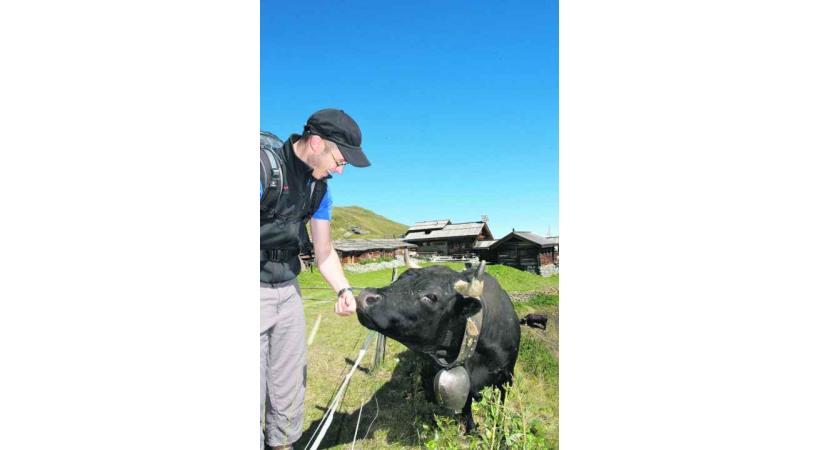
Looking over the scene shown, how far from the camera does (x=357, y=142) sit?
1673mm

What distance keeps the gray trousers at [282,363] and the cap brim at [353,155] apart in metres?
0.67

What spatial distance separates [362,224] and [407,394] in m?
0.96

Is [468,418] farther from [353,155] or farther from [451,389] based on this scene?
Result: [353,155]

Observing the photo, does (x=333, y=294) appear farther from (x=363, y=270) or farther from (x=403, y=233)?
(x=403, y=233)

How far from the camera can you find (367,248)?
1.83 meters

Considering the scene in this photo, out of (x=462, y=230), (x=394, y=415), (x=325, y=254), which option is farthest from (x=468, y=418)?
(x=325, y=254)

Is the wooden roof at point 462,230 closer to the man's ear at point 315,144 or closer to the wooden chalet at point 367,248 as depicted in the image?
the wooden chalet at point 367,248

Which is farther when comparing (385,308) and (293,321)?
(293,321)

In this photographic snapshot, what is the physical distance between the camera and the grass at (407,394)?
5.27 feet

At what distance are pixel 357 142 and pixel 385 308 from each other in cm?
82

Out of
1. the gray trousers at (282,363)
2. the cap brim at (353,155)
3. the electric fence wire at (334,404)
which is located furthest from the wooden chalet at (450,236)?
A: the gray trousers at (282,363)
